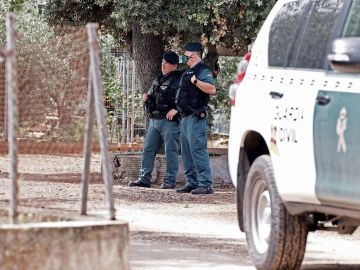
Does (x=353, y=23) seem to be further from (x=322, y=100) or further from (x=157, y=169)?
(x=157, y=169)

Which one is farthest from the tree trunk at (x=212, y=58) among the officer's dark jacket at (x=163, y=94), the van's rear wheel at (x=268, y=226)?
the van's rear wheel at (x=268, y=226)

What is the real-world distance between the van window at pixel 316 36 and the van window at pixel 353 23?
0.43ft

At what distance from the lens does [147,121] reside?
19.9 metres

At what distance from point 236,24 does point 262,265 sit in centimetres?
973

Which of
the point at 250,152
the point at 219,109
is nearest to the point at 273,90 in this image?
the point at 250,152

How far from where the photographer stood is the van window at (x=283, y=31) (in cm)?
913

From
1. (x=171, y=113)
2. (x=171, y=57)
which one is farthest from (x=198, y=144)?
(x=171, y=57)

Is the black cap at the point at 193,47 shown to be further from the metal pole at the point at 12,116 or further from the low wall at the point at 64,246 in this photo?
the low wall at the point at 64,246

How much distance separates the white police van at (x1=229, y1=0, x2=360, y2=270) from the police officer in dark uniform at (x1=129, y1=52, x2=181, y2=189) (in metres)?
7.33

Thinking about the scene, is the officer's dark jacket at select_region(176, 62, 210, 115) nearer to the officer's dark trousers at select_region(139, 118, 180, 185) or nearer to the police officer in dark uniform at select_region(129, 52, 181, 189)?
the police officer in dark uniform at select_region(129, 52, 181, 189)

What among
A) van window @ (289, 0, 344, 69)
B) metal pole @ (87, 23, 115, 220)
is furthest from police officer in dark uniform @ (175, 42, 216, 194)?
metal pole @ (87, 23, 115, 220)

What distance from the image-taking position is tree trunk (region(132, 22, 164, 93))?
64.7 ft

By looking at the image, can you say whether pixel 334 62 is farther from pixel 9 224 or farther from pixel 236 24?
pixel 236 24

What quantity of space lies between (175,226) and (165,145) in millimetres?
4754
